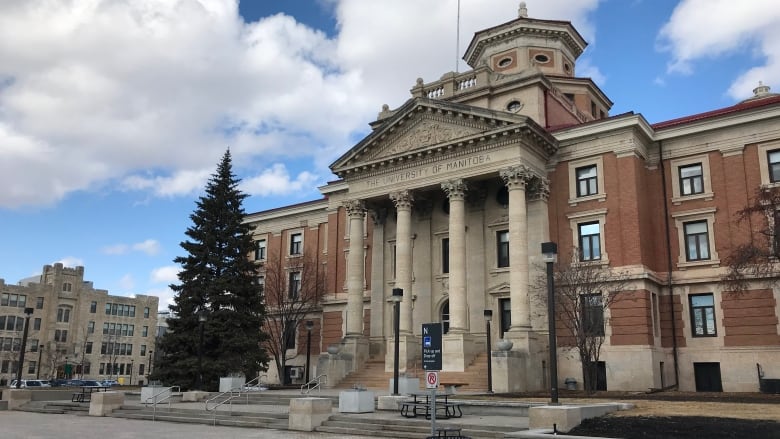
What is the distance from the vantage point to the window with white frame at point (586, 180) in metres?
34.9

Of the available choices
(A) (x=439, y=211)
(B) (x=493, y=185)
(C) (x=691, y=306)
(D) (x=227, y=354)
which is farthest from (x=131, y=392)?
(C) (x=691, y=306)

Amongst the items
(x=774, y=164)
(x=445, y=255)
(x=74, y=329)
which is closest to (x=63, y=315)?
(x=74, y=329)

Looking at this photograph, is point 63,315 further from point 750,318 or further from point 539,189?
point 750,318

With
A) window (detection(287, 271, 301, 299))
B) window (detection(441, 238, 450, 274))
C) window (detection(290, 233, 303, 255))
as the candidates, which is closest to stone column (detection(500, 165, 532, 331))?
window (detection(441, 238, 450, 274))

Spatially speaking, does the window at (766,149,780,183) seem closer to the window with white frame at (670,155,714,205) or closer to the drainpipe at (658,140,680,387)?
the window with white frame at (670,155,714,205)

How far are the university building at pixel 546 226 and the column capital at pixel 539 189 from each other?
8 centimetres

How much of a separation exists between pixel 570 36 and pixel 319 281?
24740 mm

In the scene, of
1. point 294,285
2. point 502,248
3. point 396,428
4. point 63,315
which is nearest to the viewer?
point 396,428

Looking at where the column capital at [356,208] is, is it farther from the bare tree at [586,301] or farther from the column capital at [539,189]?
the bare tree at [586,301]

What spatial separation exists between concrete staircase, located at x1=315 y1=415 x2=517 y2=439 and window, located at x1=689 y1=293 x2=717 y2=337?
62.8 feet

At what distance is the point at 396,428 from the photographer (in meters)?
18.9

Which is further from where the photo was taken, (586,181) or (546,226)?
(546,226)

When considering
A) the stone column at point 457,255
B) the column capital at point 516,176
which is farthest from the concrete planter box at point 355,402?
the column capital at point 516,176

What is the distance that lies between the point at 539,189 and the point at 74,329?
81682 mm
